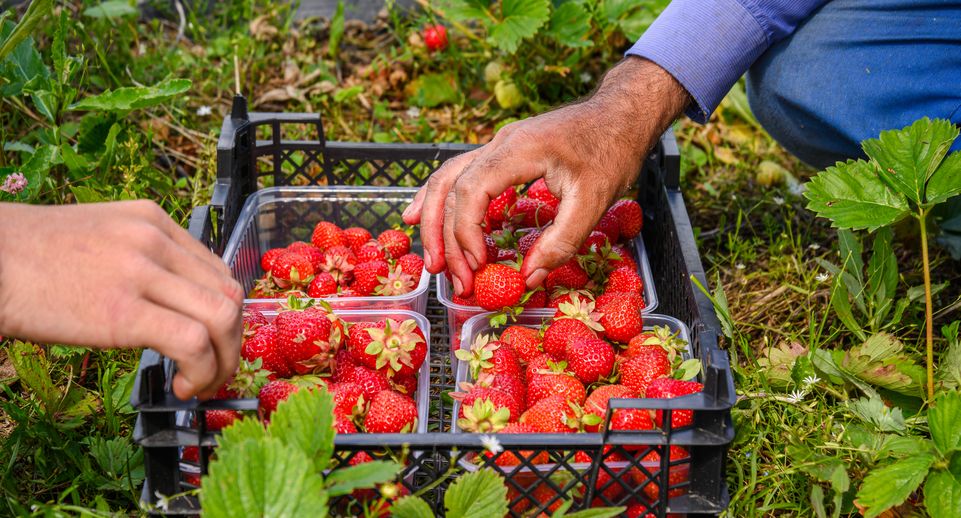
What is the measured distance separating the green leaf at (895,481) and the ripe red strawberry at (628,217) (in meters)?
0.70

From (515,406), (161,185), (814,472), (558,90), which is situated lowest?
(814,472)

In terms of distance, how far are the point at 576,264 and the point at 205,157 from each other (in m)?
1.19

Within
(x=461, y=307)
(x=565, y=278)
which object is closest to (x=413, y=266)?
(x=461, y=307)

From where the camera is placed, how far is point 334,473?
1062 millimetres

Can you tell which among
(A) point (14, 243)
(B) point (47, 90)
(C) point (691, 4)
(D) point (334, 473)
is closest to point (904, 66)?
(C) point (691, 4)

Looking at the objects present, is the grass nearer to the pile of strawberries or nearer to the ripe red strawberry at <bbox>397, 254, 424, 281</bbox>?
the pile of strawberries

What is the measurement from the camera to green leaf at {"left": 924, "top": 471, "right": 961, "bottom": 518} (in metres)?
1.24

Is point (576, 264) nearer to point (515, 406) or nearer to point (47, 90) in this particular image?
point (515, 406)

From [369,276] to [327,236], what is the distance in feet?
0.61

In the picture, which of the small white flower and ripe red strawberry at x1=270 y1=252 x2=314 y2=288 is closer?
the small white flower

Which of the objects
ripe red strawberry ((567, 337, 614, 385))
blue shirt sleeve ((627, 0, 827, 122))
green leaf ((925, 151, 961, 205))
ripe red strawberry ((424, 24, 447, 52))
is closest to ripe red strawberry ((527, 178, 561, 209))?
blue shirt sleeve ((627, 0, 827, 122))

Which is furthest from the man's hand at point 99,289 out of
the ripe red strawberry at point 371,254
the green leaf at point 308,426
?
the ripe red strawberry at point 371,254

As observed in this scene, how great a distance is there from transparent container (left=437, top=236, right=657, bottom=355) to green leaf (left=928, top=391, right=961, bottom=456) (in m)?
0.49

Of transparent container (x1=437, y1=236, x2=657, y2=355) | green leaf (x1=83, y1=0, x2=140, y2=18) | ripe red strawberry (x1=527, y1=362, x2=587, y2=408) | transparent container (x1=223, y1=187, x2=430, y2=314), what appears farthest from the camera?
green leaf (x1=83, y1=0, x2=140, y2=18)
